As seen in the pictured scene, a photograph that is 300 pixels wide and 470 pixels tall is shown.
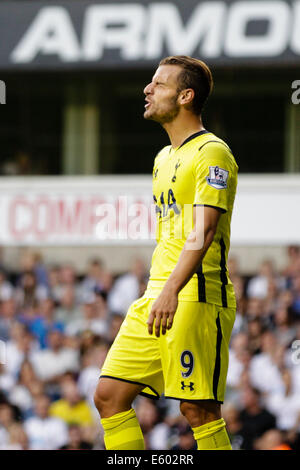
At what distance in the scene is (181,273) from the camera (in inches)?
168

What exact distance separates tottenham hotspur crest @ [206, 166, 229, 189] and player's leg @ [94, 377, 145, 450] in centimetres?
104

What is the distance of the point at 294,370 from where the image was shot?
31.8ft

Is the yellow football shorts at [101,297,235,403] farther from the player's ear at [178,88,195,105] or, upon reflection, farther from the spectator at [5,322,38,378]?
the spectator at [5,322,38,378]

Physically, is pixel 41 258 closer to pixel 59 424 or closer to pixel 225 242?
pixel 59 424

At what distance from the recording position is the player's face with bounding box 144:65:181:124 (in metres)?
4.62

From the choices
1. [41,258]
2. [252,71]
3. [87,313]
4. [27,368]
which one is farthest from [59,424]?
[252,71]

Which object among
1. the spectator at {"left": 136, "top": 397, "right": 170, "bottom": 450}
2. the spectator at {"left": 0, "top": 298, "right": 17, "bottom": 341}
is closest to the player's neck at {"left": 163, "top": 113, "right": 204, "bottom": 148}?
the spectator at {"left": 136, "top": 397, "right": 170, "bottom": 450}

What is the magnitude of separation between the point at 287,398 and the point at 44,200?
21.8ft

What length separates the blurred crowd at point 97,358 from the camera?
9352 mm

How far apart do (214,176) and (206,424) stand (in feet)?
3.81

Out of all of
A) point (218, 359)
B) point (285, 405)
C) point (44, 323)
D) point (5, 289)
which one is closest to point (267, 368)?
point (285, 405)

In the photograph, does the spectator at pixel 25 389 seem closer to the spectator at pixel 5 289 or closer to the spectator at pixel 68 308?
the spectator at pixel 68 308

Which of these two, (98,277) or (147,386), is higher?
(147,386)

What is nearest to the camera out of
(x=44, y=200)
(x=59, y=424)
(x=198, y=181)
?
(x=198, y=181)
